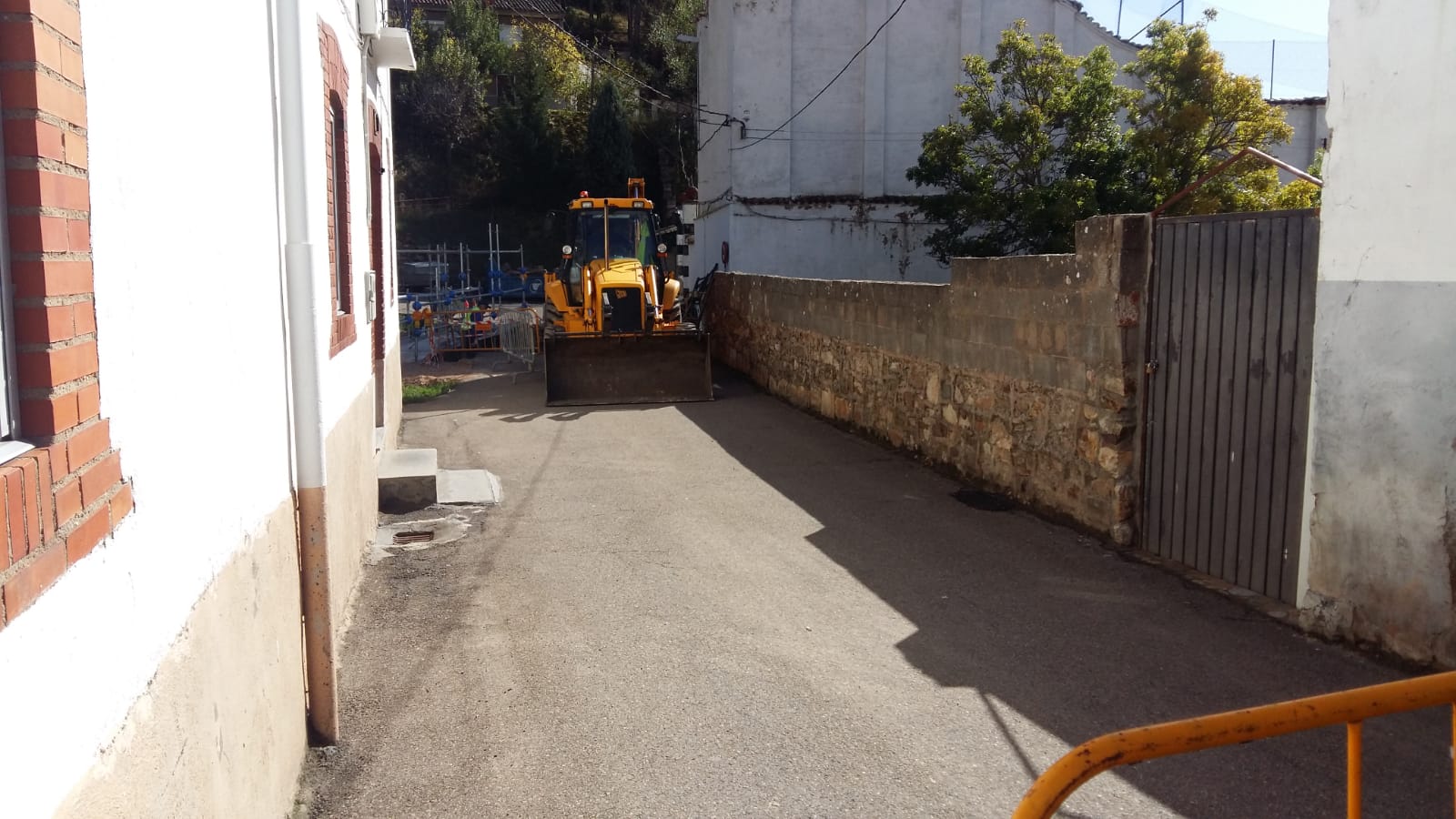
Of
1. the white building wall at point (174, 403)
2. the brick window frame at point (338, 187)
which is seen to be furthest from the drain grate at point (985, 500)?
the white building wall at point (174, 403)

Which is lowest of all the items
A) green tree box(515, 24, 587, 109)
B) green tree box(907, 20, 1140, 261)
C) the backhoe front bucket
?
the backhoe front bucket

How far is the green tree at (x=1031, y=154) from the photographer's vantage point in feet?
66.2

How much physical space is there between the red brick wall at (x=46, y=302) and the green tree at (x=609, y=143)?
4063 centimetres

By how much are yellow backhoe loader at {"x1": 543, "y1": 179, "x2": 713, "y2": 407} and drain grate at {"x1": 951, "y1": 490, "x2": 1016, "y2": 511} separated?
7152 mm

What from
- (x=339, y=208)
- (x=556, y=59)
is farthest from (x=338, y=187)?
(x=556, y=59)

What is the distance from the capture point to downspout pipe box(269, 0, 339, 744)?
15.5 feet

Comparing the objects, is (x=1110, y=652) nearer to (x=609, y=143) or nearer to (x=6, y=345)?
(x=6, y=345)

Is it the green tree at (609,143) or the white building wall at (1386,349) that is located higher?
the green tree at (609,143)

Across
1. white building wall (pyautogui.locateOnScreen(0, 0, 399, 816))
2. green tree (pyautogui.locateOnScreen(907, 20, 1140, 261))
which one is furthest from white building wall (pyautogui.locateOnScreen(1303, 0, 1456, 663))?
green tree (pyautogui.locateOnScreen(907, 20, 1140, 261))

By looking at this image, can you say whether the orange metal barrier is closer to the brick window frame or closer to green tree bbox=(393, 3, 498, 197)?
the brick window frame

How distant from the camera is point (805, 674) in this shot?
220 inches

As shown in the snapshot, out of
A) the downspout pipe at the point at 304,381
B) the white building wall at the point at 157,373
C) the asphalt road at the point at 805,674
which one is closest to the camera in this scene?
the white building wall at the point at 157,373

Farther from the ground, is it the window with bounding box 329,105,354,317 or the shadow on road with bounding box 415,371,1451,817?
the window with bounding box 329,105,354,317

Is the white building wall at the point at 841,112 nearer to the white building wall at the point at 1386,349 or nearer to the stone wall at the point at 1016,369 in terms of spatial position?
the stone wall at the point at 1016,369
